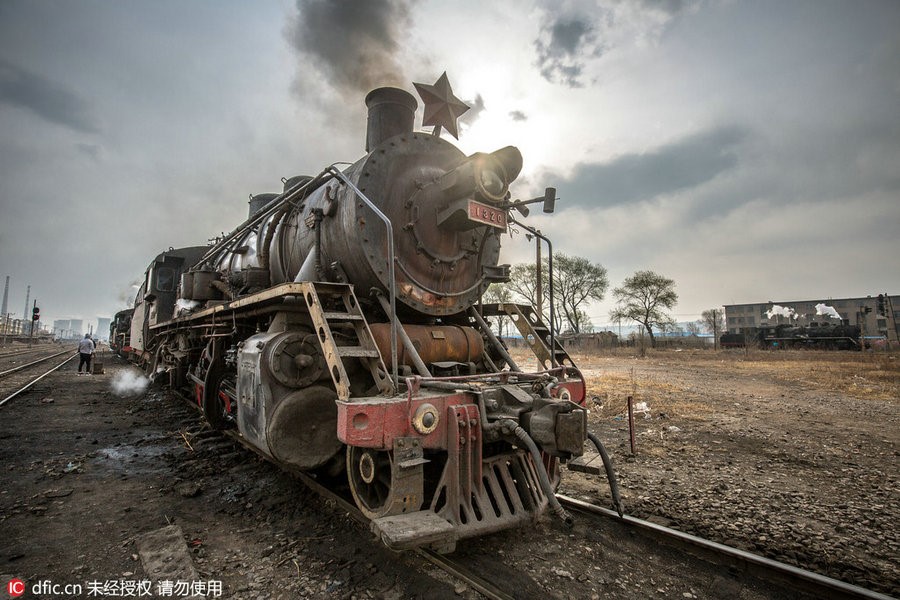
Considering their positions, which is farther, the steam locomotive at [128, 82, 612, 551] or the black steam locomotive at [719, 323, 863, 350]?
the black steam locomotive at [719, 323, 863, 350]

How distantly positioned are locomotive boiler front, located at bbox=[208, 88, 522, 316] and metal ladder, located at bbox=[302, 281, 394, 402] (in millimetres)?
401

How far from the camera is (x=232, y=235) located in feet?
23.4

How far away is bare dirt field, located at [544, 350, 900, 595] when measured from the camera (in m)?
3.31

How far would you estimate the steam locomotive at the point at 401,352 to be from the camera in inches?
115

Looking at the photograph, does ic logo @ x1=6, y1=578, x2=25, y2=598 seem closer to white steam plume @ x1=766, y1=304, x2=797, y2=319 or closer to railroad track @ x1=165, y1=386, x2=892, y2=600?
railroad track @ x1=165, y1=386, x2=892, y2=600

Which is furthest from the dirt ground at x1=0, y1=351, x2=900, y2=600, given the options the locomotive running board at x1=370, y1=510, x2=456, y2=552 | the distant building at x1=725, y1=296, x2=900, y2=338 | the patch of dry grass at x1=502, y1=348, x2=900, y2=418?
the distant building at x1=725, y1=296, x2=900, y2=338

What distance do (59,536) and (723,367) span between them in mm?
21736

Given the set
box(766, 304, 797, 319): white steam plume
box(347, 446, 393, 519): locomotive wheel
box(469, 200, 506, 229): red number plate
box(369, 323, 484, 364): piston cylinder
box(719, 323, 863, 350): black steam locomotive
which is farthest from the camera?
box(766, 304, 797, 319): white steam plume

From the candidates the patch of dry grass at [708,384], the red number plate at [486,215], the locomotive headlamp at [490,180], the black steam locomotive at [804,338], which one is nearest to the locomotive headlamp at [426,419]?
the red number plate at [486,215]

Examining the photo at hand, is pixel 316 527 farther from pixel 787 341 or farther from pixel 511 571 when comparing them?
pixel 787 341

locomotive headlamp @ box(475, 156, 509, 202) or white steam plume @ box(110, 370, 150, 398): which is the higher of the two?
locomotive headlamp @ box(475, 156, 509, 202)

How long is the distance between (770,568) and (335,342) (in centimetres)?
322

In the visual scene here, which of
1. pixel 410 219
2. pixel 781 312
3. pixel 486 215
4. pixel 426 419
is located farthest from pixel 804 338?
pixel 781 312

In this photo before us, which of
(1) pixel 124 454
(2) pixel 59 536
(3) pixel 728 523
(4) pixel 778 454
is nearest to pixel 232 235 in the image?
(1) pixel 124 454
